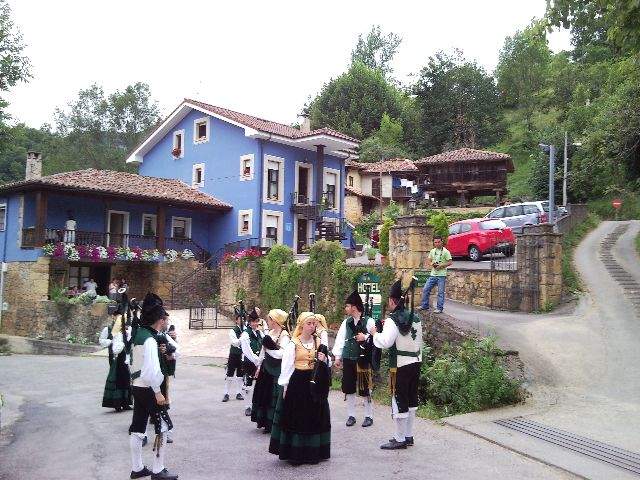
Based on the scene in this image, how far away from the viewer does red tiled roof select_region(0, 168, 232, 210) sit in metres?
24.5

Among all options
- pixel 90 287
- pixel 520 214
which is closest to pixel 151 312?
pixel 90 287

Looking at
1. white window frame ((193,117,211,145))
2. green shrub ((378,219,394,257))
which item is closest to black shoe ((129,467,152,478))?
green shrub ((378,219,394,257))

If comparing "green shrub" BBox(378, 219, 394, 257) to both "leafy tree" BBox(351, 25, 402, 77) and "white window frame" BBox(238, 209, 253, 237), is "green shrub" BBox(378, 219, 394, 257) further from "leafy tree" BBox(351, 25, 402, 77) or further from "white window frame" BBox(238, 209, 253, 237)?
"leafy tree" BBox(351, 25, 402, 77)

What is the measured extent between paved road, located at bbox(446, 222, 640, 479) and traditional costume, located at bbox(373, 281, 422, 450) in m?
1.11

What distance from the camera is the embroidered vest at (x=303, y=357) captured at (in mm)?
6715

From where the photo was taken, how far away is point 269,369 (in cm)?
764

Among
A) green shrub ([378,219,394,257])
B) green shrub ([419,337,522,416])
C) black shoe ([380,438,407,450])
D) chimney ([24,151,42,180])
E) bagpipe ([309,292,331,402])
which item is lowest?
black shoe ([380,438,407,450])

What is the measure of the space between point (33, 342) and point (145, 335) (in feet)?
64.8

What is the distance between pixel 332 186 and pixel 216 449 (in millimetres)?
27213

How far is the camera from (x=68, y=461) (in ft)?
22.2

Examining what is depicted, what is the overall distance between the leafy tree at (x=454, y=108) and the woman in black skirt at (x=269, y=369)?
5129 cm

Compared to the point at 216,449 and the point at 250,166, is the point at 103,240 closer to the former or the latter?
the point at 250,166

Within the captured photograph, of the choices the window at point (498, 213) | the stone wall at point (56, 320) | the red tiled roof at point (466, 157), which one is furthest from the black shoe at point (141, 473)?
the red tiled roof at point (466, 157)

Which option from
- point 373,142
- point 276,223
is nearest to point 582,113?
point 373,142
